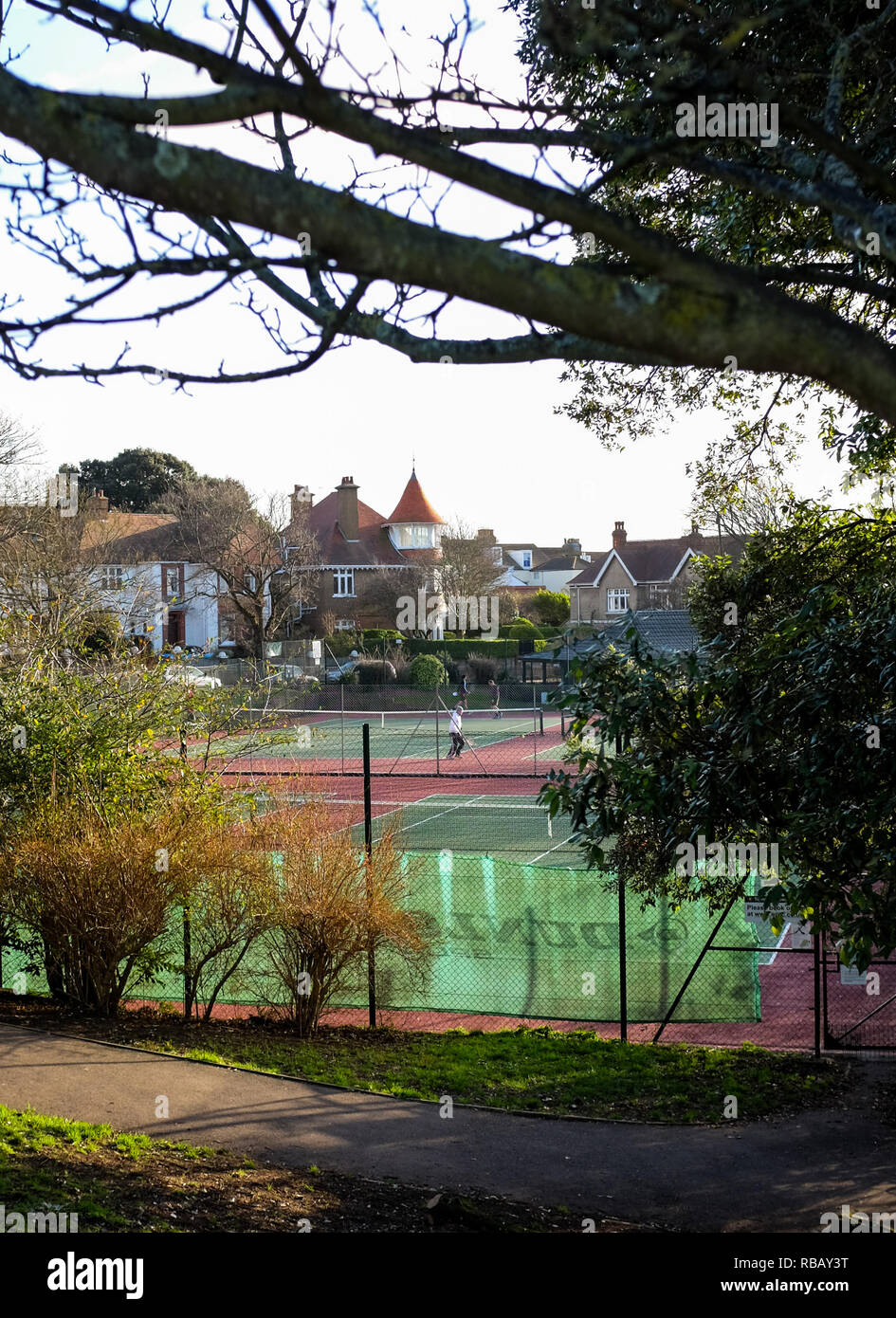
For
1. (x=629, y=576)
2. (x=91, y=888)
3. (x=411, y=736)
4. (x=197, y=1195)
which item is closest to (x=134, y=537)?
(x=629, y=576)

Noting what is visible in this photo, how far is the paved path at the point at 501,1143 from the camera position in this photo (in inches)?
274

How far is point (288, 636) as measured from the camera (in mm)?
64375

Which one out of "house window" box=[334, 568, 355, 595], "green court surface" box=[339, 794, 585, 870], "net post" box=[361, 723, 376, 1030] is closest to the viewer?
"net post" box=[361, 723, 376, 1030]

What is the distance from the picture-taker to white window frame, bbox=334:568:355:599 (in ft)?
236

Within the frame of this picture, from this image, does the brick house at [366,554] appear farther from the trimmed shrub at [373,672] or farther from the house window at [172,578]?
the trimmed shrub at [373,672]

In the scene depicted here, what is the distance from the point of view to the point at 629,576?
74.7m

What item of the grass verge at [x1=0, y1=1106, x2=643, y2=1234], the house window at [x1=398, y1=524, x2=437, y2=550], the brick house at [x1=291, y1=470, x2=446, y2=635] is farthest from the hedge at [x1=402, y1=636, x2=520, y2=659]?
the grass verge at [x1=0, y1=1106, x2=643, y2=1234]

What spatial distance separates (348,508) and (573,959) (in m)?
66.3

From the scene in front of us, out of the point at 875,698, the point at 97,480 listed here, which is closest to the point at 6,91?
the point at 875,698

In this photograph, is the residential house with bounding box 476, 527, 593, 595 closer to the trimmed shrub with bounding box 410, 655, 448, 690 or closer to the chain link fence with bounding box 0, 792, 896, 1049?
the trimmed shrub with bounding box 410, 655, 448, 690

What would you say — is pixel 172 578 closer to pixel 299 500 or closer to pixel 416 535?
pixel 299 500

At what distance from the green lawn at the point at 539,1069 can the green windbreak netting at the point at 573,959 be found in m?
1.31
